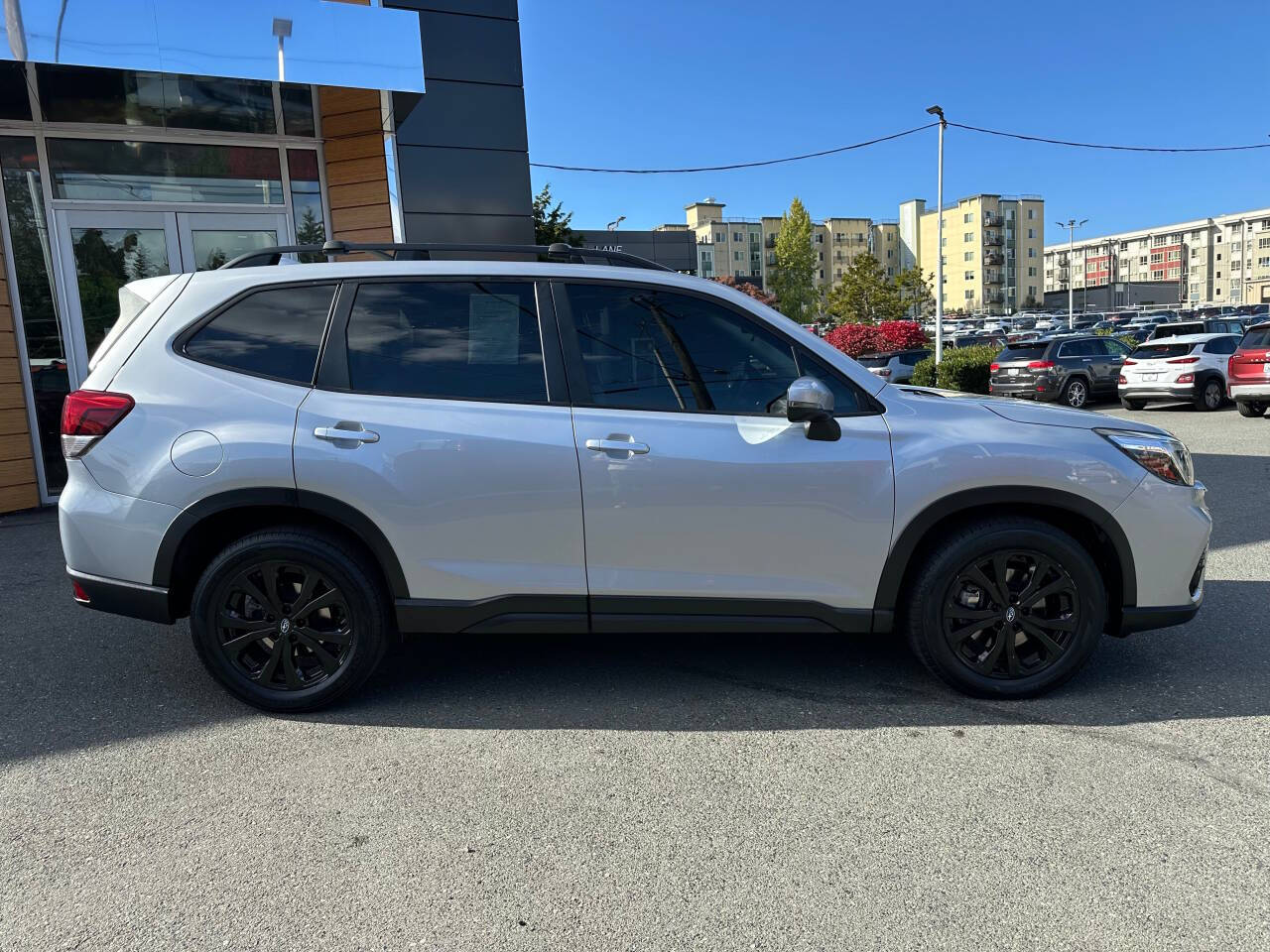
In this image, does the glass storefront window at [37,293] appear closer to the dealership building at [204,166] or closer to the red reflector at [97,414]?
the dealership building at [204,166]

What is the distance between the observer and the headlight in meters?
3.58

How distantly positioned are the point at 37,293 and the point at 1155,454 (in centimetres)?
911

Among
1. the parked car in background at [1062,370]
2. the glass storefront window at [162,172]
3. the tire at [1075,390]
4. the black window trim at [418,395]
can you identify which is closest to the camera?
the black window trim at [418,395]

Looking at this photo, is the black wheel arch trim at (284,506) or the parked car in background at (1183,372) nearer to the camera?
the black wheel arch trim at (284,506)

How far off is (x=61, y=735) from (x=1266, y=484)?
9581 millimetres

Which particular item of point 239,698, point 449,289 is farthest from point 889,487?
point 239,698

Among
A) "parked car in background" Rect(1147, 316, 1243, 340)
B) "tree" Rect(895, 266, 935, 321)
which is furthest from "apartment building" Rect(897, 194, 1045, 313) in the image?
"parked car in background" Rect(1147, 316, 1243, 340)

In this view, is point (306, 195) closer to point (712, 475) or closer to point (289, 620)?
point (289, 620)

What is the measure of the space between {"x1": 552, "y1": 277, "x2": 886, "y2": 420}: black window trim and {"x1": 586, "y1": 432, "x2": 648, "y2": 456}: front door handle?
0.45 ft

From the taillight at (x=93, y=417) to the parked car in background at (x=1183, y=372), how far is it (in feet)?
57.1

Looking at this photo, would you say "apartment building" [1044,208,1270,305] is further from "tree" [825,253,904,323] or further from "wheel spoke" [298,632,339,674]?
"wheel spoke" [298,632,339,674]

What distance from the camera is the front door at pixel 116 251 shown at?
8.38 metres

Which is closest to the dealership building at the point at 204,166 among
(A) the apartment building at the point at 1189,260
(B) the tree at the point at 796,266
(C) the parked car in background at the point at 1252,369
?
(C) the parked car in background at the point at 1252,369

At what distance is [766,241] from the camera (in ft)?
401
